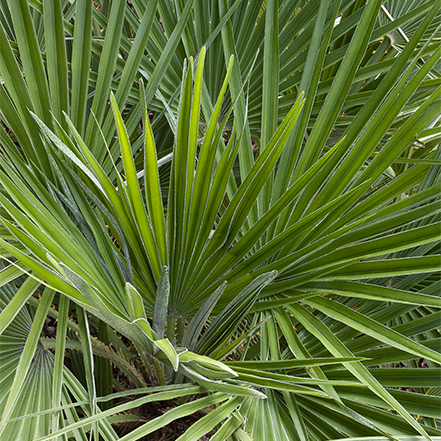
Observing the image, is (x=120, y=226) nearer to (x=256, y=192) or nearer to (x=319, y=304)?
(x=256, y=192)

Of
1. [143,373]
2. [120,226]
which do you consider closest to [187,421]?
[143,373]

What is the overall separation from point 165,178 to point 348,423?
82 centimetres

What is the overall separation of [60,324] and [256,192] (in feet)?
1.34

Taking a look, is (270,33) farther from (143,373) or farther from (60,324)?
(143,373)

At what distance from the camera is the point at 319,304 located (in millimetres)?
707

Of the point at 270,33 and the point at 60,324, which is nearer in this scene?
the point at 60,324

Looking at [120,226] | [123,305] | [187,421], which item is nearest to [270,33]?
[120,226]

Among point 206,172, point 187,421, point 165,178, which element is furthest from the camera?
point 165,178

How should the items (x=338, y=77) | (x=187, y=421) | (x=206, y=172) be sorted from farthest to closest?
(x=187, y=421) → (x=338, y=77) → (x=206, y=172)

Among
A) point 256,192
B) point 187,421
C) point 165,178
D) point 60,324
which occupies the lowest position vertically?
point 187,421

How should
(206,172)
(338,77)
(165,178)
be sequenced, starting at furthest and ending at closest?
(165,178) < (338,77) < (206,172)

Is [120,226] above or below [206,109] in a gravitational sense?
below

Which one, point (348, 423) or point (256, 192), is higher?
point (256, 192)

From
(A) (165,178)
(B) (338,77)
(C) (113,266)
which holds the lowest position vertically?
(C) (113,266)
